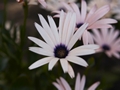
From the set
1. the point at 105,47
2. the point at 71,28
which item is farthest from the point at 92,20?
the point at 105,47

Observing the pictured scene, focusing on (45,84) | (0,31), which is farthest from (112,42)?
(0,31)

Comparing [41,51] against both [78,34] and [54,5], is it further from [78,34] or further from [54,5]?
[54,5]

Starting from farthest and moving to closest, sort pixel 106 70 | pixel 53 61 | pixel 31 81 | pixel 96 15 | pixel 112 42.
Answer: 1. pixel 106 70
2. pixel 112 42
3. pixel 31 81
4. pixel 96 15
5. pixel 53 61

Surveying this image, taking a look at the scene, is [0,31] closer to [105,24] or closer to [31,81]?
[31,81]

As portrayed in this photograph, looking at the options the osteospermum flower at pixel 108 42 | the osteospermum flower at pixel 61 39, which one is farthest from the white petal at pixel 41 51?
the osteospermum flower at pixel 108 42

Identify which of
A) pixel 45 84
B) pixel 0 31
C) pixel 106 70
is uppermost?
pixel 0 31

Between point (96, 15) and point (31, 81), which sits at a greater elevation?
point (96, 15)
